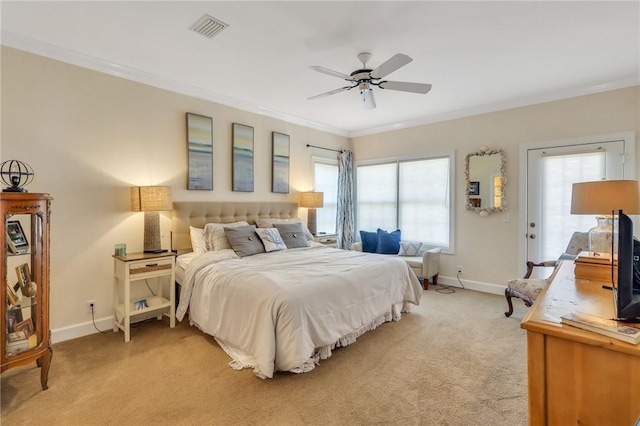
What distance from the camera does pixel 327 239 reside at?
209 inches

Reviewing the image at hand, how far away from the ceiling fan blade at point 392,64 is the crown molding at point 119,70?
2197mm

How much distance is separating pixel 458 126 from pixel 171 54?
4038mm

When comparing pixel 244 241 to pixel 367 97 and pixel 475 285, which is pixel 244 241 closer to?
pixel 367 97

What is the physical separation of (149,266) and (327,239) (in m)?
2.84

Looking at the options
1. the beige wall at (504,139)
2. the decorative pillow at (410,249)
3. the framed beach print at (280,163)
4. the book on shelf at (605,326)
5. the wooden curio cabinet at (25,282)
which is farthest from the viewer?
the decorative pillow at (410,249)

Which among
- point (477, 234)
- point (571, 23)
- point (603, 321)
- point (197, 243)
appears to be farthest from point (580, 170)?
point (197, 243)

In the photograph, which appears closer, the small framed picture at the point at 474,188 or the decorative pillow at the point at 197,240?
the decorative pillow at the point at 197,240

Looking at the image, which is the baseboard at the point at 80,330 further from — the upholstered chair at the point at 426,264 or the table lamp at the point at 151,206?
the upholstered chair at the point at 426,264

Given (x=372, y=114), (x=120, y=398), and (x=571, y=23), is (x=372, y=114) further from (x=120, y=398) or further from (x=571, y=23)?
(x=120, y=398)

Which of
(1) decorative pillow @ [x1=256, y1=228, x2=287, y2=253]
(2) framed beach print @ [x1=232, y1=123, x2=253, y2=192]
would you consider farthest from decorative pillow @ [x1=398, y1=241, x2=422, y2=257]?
(2) framed beach print @ [x1=232, y1=123, x2=253, y2=192]

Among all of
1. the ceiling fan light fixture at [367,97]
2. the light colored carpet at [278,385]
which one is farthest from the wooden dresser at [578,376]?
the ceiling fan light fixture at [367,97]

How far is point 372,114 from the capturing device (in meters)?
5.06

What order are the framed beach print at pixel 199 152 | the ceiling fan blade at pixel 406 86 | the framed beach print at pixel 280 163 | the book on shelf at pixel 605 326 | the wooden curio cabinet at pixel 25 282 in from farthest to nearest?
the framed beach print at pixel 280 163, the framed beach print at pixel 199 152, the ceiling fan blade at pixel 406 86, the wooden curio cabinet at pixel 25 282, the book on shelf at pixel 605 326

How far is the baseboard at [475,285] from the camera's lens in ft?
14.9
